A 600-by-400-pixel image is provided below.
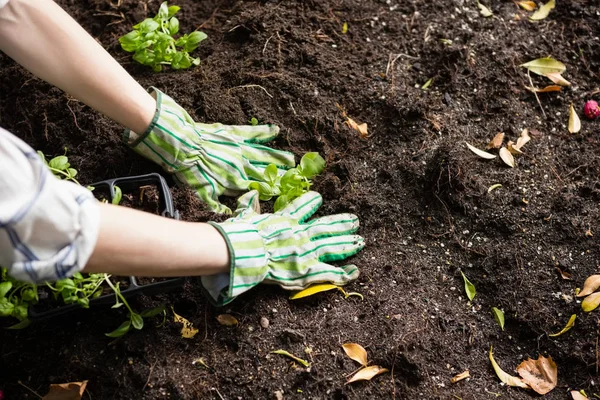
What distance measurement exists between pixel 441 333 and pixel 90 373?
40.0 inches

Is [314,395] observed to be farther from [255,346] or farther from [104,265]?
[104,265]

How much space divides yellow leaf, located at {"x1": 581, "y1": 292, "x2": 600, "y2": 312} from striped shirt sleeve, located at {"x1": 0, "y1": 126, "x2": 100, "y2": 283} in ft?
4.68

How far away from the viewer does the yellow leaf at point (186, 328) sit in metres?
1.70

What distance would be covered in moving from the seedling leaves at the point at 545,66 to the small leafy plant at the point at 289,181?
97 cm

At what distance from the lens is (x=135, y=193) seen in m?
1.90

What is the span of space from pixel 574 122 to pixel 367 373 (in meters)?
1.26

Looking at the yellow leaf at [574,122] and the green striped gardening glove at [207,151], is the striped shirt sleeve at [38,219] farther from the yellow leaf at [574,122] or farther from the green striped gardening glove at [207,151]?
the yellow leaf at [574,122]

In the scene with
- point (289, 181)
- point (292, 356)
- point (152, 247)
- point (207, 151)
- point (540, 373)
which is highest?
point (152, 247)

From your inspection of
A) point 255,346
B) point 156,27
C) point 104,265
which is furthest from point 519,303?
point 156,27

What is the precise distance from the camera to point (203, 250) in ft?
4.88

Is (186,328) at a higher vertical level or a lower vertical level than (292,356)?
higher

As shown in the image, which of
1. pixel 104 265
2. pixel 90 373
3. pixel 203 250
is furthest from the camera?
pixel 90 373

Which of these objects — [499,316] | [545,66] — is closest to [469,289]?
[499,316]

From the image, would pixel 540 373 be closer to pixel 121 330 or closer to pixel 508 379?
pixel 508 379
